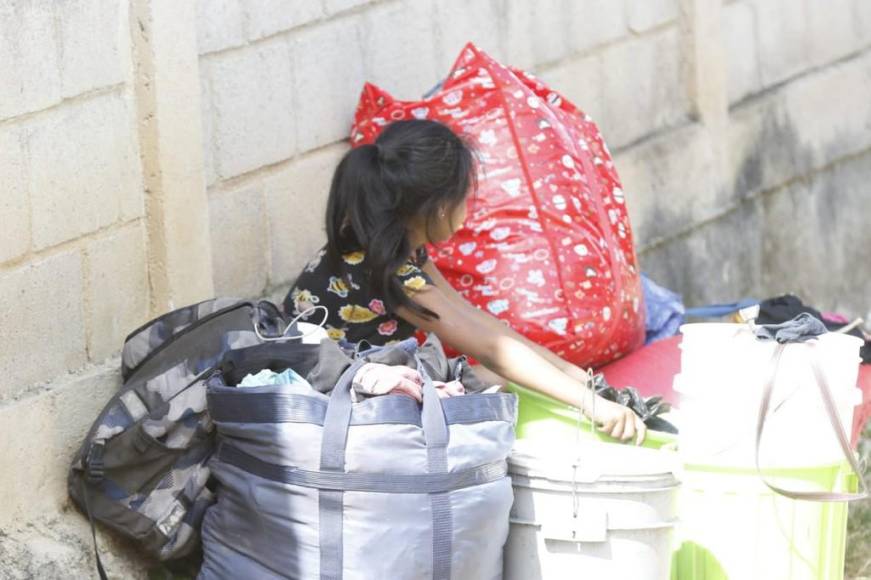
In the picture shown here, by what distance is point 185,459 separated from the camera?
11.9 ft

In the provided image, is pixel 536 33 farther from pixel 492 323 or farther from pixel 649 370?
pixel 492 323

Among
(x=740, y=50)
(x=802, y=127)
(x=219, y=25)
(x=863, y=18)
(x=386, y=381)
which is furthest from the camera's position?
(x=863, y=18)

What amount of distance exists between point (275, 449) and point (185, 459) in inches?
13.2

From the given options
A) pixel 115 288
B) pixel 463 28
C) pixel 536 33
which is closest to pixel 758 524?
pixel 115 288

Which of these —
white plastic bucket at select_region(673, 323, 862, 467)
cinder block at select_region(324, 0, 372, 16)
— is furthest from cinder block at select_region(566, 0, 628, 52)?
white plastic bucket at select_region(673, 323, 862, 467)

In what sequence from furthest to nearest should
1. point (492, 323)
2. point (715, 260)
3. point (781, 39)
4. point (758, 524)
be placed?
point (781, 39), point (715, 260), point (492, 323), point (758, 524)

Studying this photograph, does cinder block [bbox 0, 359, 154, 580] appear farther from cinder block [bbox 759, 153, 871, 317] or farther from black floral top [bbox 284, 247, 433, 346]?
cinder block [bbox 759, 153, 871, 317]

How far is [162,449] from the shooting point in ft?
11.8

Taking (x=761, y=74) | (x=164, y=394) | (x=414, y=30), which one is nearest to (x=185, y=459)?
(x=164, y=394)

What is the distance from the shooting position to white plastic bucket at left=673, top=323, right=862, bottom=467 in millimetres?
3701

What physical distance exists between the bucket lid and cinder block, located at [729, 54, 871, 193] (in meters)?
3.17

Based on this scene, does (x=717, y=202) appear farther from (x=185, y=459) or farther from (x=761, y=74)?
(x=185, y=459)

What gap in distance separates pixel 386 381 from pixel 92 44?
1.11 meters

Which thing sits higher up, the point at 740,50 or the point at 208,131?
the point at 208,131
